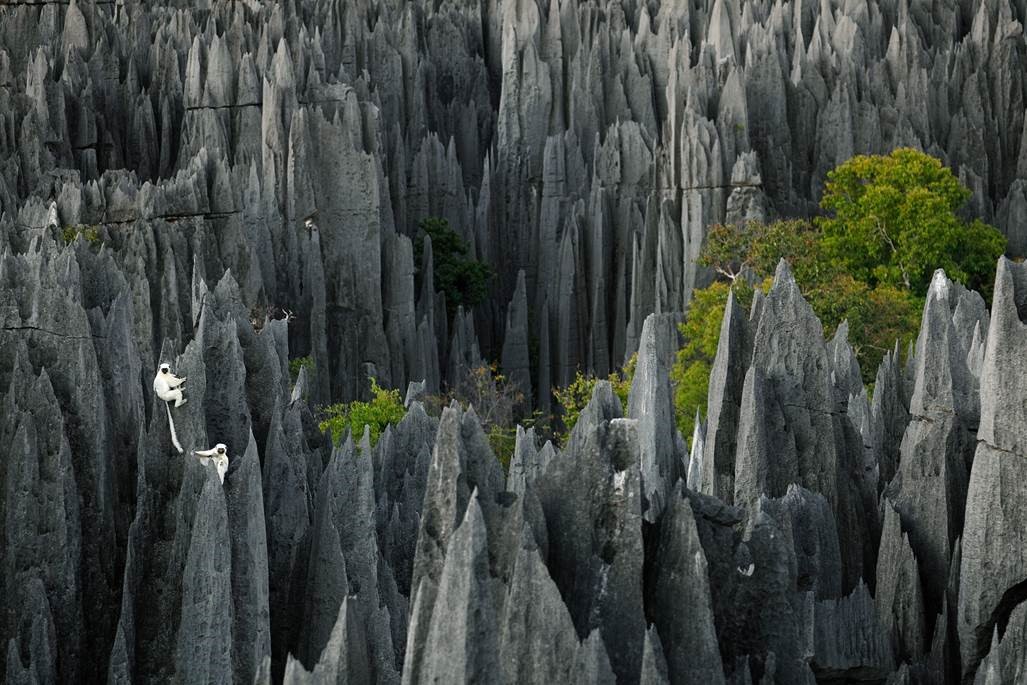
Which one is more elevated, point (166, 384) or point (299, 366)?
point (166, 384)

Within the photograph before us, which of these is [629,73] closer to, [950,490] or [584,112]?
[584,112]

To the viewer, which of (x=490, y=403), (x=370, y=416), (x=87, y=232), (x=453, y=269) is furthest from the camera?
(x=453, y=269)

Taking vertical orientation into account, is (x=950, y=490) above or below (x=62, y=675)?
above

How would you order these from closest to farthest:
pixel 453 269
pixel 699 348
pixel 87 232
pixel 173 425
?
pixel 173 425
pixel 87 232
pixel 699 348
pixel 453 269

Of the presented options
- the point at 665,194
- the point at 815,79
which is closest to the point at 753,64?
the point at 815,79

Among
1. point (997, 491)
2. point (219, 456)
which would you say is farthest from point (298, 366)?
point (997, 491)

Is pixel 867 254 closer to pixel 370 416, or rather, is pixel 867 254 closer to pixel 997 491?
pixel 370 416

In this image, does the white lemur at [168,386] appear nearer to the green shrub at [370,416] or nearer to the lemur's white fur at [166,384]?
the lemur's white fur at [166,384]
